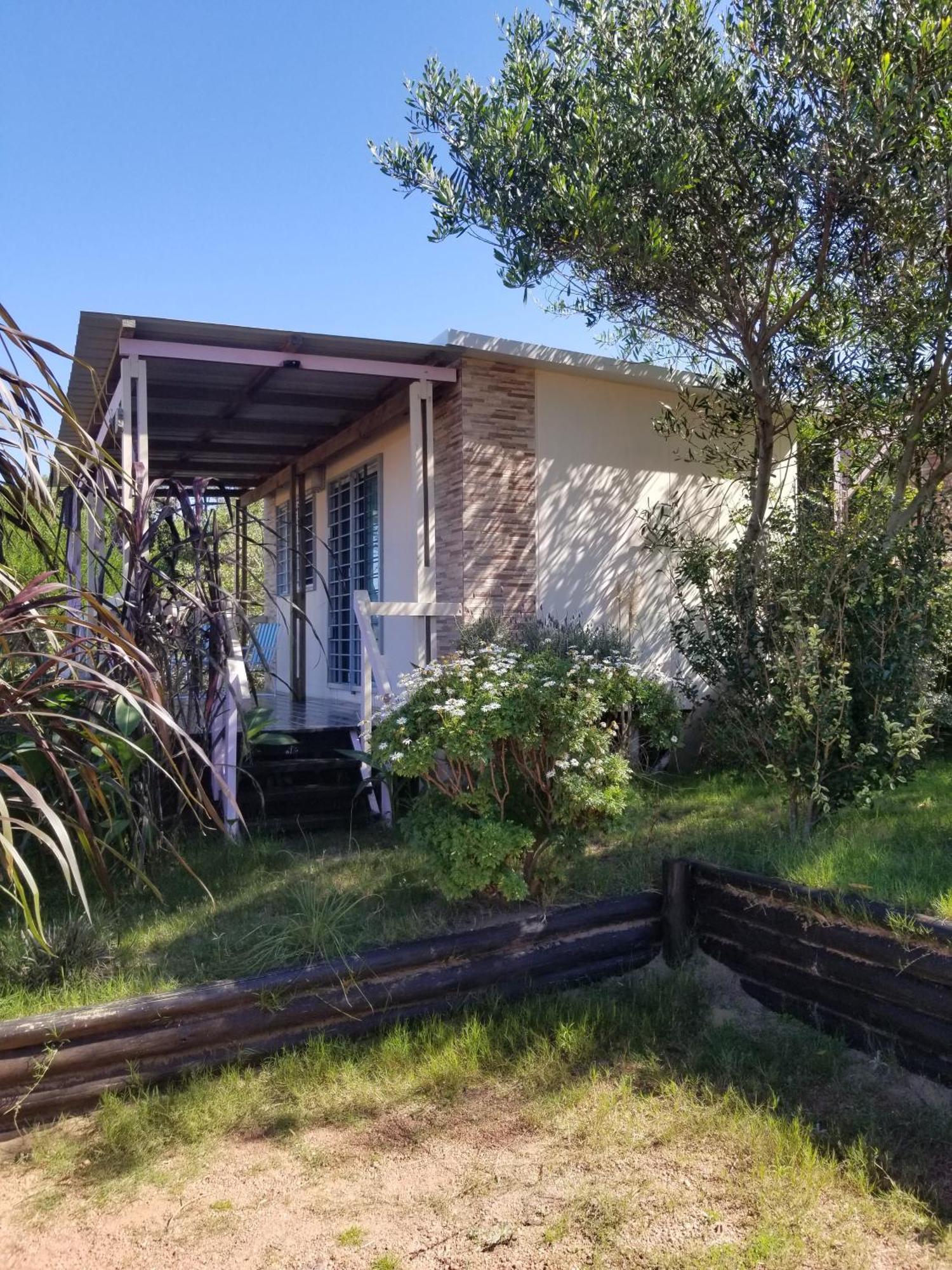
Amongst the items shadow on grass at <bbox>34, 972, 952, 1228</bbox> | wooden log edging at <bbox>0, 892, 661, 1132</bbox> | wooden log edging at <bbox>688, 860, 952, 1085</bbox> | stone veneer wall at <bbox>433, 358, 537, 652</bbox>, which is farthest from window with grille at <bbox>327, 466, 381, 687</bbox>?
shadow on grass at <bbox>34, 972, 952, 1228</bbox>

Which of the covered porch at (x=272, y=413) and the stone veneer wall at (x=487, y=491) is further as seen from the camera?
the stone veneer wall at (x=487, y=491)

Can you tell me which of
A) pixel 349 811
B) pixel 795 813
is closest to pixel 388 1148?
pixel 795 813

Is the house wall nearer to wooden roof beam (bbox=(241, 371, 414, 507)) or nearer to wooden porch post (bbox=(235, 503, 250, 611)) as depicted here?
wooden roof beam (bbox=(241, 371, 414, 507))

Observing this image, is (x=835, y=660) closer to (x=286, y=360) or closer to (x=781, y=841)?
(x=781, y=841)

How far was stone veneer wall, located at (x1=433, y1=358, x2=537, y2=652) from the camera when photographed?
7.50 meters

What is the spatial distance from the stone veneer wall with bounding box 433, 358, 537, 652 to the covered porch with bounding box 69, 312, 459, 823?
0.16 m

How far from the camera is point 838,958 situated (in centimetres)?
388

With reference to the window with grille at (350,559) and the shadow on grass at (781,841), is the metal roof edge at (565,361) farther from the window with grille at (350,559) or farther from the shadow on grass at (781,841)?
the shadow on grass at (781,841)

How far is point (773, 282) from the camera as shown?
282 inches

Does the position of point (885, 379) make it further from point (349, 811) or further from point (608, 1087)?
point (608, 1087)

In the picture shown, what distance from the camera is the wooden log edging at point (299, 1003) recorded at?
3406 mm

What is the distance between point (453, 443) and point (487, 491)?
481 millimetres

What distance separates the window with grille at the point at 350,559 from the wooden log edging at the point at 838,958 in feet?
19.2

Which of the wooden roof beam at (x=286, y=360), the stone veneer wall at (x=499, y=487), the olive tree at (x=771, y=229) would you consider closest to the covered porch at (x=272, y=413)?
the wooden roof beam at (x=286, y=360)
